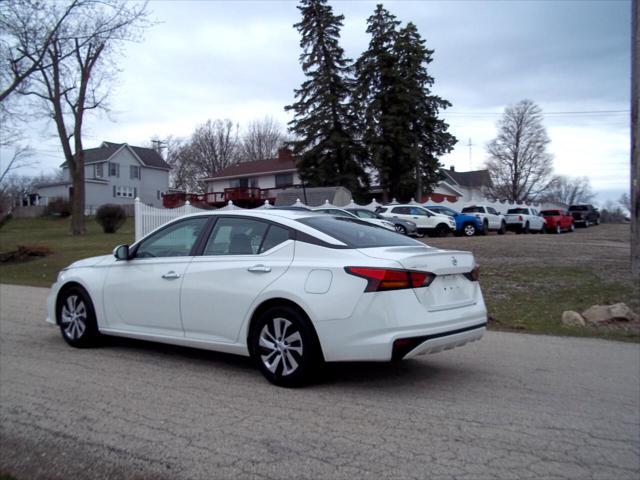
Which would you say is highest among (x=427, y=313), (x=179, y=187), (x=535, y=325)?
(x=179, y=187)

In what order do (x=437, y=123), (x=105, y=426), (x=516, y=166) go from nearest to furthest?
A: 1. (x=105, y=426)
2. (x=437, y=123)
3. (x=516, y=166)

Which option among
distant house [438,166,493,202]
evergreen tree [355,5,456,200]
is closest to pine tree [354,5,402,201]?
evergreen tree [355,5,456,200]

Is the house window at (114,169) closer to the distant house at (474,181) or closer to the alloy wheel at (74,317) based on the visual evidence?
the distant house at (474,181)

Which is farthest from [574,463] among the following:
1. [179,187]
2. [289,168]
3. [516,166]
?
[179,187]

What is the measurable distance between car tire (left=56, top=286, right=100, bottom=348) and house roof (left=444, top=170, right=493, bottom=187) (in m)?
73.4

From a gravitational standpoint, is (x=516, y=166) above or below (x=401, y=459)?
above

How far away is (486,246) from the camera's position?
20766 mm

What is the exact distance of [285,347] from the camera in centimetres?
564

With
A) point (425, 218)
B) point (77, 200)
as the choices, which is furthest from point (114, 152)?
point (425, 218)

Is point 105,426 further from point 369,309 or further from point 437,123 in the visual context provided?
point 437,123

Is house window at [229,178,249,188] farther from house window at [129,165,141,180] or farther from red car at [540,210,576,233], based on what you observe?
red car at [540,210,576,233]

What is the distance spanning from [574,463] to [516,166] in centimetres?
7162

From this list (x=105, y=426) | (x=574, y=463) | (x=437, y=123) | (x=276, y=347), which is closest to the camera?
(x=574, y=463)

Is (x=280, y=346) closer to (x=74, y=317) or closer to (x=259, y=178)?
(x=74, y=317)
